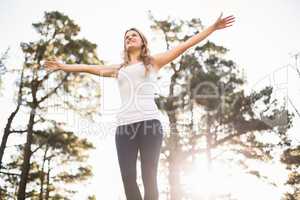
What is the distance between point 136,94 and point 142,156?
46 cm

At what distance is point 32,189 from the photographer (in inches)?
647

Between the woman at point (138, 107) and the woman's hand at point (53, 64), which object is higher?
the woman's hand at point (53, 64)

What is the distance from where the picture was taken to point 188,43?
2.50 m

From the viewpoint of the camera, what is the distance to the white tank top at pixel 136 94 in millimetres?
2350

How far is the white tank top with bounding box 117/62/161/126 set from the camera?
2350 millimetres

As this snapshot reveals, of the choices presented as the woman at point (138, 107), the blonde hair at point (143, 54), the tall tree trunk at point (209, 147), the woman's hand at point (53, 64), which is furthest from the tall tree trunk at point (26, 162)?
the blonde hair at point (143, 54)

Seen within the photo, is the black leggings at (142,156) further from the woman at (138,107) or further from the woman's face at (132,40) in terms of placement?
the woman's face at (132,40)

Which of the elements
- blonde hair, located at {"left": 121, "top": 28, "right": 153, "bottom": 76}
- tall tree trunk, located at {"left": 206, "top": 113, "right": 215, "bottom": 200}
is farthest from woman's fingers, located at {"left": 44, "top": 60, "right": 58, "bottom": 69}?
tall tree trunk, located at {"left": 206, "top": 113, "right": 215, "bottom": 200}

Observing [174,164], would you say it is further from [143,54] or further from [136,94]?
[136,94]

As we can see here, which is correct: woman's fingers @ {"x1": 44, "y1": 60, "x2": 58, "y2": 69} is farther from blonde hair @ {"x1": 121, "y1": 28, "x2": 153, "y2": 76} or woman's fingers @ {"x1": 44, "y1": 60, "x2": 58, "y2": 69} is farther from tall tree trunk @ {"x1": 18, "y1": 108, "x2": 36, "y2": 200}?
tall tree trunk @ {"x1": 18, "y1": 108, "x2": 36, "y2": 200}

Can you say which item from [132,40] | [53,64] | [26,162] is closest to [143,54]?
[132,40]

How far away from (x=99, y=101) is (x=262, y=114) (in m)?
7.14

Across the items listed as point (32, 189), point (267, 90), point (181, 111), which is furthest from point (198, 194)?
point (32, 189)

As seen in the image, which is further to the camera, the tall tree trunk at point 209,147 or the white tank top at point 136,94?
the tall tree trunk at point 209,147
